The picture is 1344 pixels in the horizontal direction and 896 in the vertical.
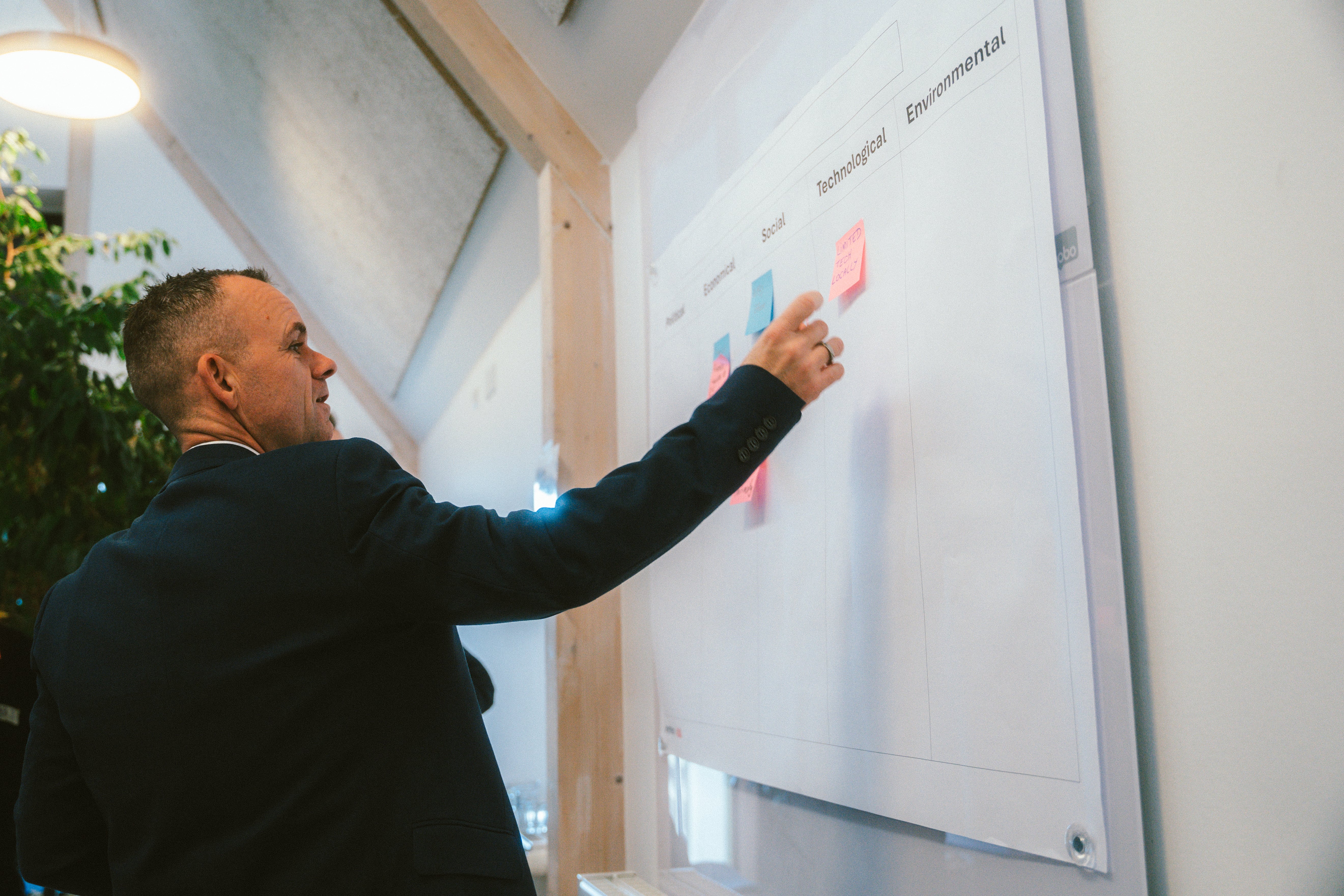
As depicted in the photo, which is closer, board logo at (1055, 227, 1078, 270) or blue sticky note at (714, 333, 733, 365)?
board logo at (1055, 227, 1078, 270)

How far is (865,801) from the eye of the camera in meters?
0.85

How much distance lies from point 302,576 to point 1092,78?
2.50 ft

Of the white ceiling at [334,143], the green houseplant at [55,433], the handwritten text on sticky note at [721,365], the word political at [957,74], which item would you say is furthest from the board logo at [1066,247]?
the green houseplant at [55,433]

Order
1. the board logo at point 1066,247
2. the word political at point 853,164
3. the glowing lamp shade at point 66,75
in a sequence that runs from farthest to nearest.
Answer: the glowing lamp shade at point 66,75
the word political at point 853,164
the board logo at point 1066,247

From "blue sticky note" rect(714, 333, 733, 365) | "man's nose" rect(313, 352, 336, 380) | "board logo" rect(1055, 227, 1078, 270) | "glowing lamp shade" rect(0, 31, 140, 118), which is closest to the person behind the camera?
"board logo" rect(1055, 227, 1078, 270)

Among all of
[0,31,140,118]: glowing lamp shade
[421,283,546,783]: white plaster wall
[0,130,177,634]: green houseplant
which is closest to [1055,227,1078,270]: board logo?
[421,283,546,783]: white plaster wall

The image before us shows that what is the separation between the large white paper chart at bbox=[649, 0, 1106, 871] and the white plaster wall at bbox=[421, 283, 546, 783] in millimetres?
1212

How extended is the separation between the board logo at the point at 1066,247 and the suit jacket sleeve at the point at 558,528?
0.83 ft

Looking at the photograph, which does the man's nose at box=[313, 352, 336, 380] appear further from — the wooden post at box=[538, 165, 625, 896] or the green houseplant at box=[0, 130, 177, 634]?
the green houseplant at box=[0, 130, 177, 634]

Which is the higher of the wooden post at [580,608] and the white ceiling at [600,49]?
the white ceiling at [600,49]

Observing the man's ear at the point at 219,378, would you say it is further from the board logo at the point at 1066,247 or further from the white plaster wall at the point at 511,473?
the white plaster wall at the point at 511,473

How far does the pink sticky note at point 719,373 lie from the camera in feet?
3.92

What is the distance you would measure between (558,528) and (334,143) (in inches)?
107

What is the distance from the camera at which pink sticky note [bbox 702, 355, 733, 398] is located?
120cm
